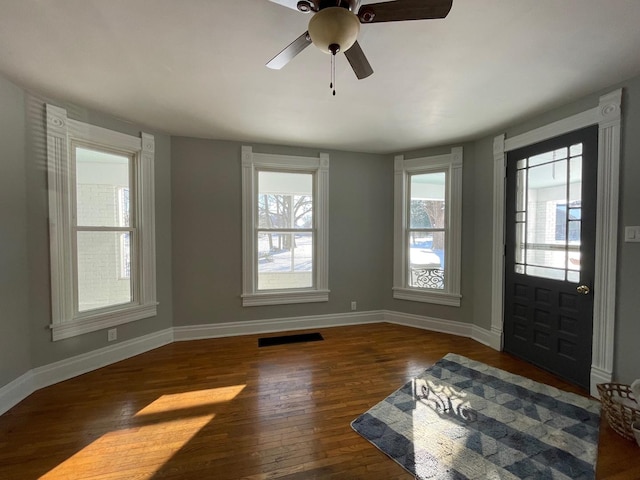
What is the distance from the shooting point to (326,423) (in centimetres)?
190

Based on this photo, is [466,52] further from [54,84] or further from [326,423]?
[54,84]

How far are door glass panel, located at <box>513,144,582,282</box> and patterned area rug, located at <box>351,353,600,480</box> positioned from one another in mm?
1088

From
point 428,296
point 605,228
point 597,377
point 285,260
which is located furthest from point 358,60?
point 428,296

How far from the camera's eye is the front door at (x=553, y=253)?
2326 mm

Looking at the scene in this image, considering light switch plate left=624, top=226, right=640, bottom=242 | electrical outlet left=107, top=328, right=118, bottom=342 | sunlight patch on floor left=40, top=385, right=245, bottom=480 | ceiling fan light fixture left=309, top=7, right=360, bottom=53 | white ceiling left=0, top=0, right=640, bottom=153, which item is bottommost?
sunlight patch on floor left=40, top=385, right=245, bottom=480

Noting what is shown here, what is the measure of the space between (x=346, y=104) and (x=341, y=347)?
2.58 metres

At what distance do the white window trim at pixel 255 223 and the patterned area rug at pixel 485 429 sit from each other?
1788 mm

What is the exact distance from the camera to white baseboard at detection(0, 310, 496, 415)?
226cm

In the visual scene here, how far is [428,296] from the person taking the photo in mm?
3756

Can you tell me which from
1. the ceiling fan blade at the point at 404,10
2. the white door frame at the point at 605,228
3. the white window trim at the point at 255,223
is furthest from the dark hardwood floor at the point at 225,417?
the ceiling fan blade at the point at 404,10

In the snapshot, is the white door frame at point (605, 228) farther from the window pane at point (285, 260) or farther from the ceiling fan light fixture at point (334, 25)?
the window pane at point (285, 260)

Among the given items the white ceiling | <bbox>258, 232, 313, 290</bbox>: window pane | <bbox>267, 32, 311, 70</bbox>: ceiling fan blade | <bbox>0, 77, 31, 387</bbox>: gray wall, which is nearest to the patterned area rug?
<bbox>258, 232, 313, 290</bbox>: window pane

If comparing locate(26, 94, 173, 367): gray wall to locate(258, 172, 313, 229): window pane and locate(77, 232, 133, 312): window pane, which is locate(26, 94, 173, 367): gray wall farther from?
locate(258, 172, 313, 229): window pane

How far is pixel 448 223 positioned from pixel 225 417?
3.29 meters
